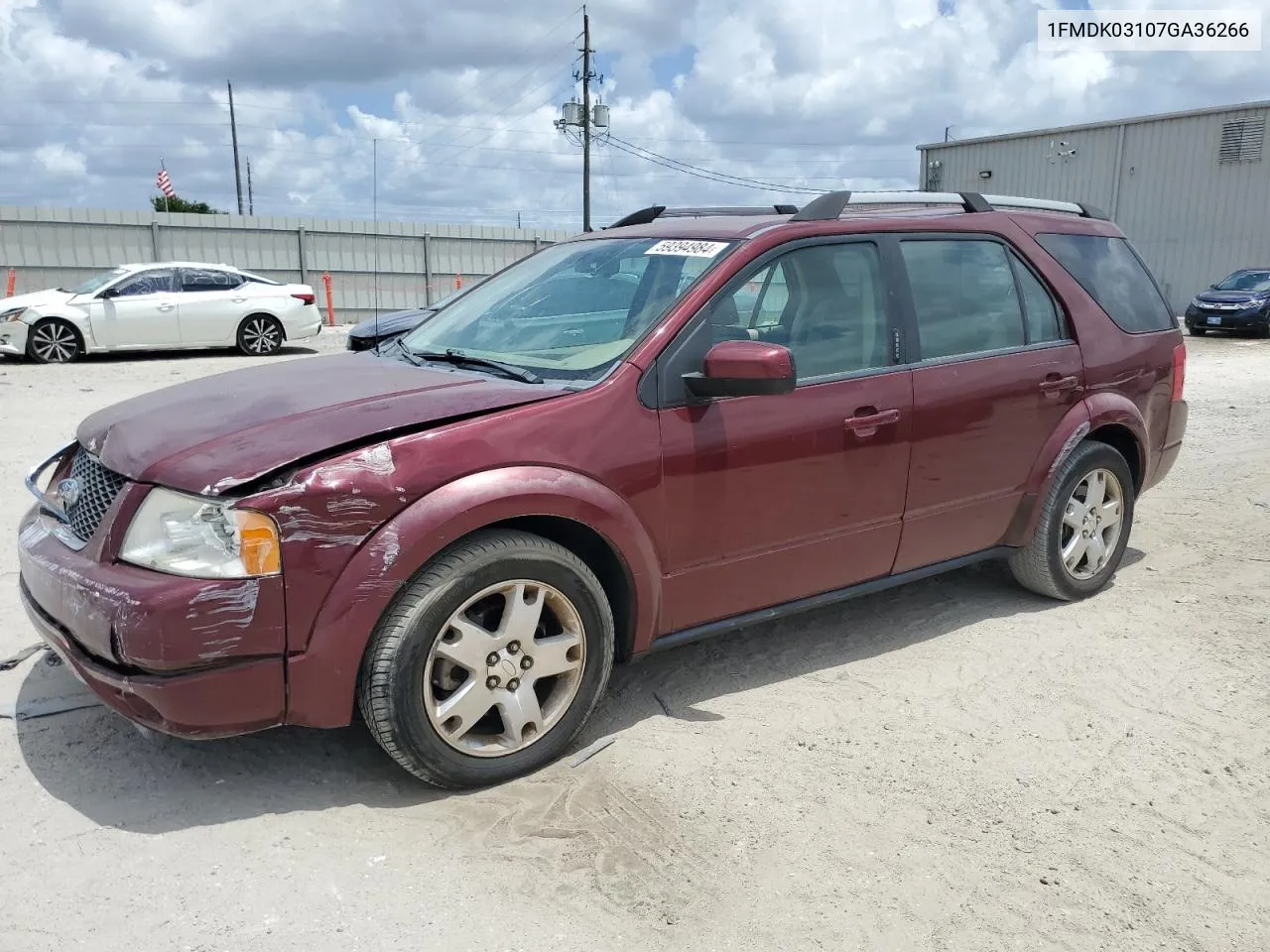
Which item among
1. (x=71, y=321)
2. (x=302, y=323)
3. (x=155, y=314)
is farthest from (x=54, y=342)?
(x=302, y=323)

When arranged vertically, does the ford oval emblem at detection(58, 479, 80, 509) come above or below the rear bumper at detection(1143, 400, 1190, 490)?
above

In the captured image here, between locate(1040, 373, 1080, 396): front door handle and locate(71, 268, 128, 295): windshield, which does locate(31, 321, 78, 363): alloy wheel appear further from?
locate(1040, 373, 1080, 396): front door handle

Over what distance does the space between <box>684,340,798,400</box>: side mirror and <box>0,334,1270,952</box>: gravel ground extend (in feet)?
3.95

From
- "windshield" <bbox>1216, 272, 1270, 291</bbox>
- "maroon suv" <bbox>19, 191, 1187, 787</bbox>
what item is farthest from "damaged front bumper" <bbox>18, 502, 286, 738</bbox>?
"windshield" <bbox>1216, 272, 1270, 291</bbox>

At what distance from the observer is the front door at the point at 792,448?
11.6 ft

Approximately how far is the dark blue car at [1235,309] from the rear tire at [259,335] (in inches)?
700

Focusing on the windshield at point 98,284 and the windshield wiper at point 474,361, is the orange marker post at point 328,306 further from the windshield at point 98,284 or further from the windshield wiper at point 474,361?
the windshield wiper at point 474,361

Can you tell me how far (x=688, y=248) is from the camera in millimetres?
3900

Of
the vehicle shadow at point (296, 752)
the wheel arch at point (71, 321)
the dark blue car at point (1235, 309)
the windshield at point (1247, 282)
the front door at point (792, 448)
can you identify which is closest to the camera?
the vehicle shadow at point (296, 752)

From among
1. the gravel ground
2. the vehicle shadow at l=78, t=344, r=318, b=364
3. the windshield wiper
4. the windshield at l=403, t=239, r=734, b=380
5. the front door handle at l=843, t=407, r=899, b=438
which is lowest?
the vehicle shadow at l=78, t=344, r=318, b=364

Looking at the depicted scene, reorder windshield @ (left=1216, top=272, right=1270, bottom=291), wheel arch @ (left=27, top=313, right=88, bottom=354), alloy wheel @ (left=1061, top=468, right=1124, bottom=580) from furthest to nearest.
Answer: windshield @ (left=1216, top=272, right=1270, bottom=291) → wheel arch @ (left=27, top=313, right=88, bottom=354) → alloy wheel @ (left=1061, top=468, right=1124, bottom=580)

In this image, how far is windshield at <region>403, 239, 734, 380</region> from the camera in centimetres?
364

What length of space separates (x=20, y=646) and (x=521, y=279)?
2526mm

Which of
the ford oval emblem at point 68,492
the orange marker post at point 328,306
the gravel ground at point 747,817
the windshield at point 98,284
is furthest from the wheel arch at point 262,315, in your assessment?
the ford oval emblem at point 68,492
